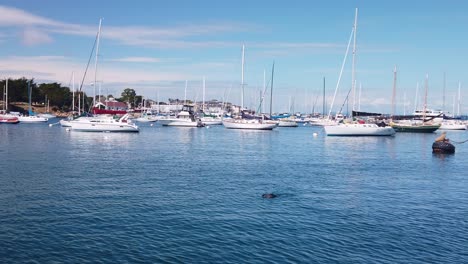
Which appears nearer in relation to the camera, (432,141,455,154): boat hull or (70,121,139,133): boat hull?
(432,141,455,154): boat hull

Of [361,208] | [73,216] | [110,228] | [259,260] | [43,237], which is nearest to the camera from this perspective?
[259,260]

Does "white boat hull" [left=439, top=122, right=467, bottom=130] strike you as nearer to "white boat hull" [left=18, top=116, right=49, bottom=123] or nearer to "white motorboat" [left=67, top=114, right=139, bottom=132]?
"white motorboat" [left=67, top=114, right=139, bottom=132]

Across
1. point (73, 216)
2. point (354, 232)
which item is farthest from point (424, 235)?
point (73, 216)

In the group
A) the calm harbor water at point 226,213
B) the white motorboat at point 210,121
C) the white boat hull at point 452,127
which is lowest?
the calm harbor water at point 226,213

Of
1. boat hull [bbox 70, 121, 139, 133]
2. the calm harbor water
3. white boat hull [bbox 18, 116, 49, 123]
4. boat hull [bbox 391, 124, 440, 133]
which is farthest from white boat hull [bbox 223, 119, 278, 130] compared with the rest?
the calm harbor water

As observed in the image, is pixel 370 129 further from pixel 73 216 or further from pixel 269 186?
pixel 73 216

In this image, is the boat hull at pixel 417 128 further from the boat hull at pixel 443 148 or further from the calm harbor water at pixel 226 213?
the calm harbor water at pixel 226 213

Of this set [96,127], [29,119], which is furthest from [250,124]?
[29,119]

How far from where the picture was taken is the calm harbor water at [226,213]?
68.8 feet

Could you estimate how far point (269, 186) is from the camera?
125ft

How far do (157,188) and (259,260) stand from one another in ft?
56.3

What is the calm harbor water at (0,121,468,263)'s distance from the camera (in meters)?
21.0

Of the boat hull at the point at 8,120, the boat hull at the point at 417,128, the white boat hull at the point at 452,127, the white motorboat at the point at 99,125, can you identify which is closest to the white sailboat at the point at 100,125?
the white motorboat at the point at 99,125

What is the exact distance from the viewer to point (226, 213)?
91.9 feet
